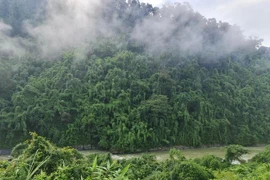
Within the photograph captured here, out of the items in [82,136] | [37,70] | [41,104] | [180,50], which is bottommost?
[82,136]

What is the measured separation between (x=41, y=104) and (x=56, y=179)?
20.3m

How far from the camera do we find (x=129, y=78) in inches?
985

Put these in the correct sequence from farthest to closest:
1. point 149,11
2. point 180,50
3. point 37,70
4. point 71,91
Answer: point 149,11, point 180,50, point 37,70, point 71,91

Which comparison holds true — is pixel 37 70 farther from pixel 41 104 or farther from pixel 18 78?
pixel 41 104

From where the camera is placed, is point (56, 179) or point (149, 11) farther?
point (149, 11)

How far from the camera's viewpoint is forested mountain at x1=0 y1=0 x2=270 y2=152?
21.7 meters

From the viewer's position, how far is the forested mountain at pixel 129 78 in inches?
855

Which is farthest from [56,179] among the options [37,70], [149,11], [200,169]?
[149,11]

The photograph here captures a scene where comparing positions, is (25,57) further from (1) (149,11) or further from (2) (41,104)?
(1) (149,11)

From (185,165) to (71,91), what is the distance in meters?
17.1

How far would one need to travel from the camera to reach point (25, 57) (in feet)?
89.9

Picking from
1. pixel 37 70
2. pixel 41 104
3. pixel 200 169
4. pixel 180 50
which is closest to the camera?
pixel 200 169

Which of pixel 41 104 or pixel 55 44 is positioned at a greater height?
pixel 55 44

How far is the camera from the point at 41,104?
21.5 metres
